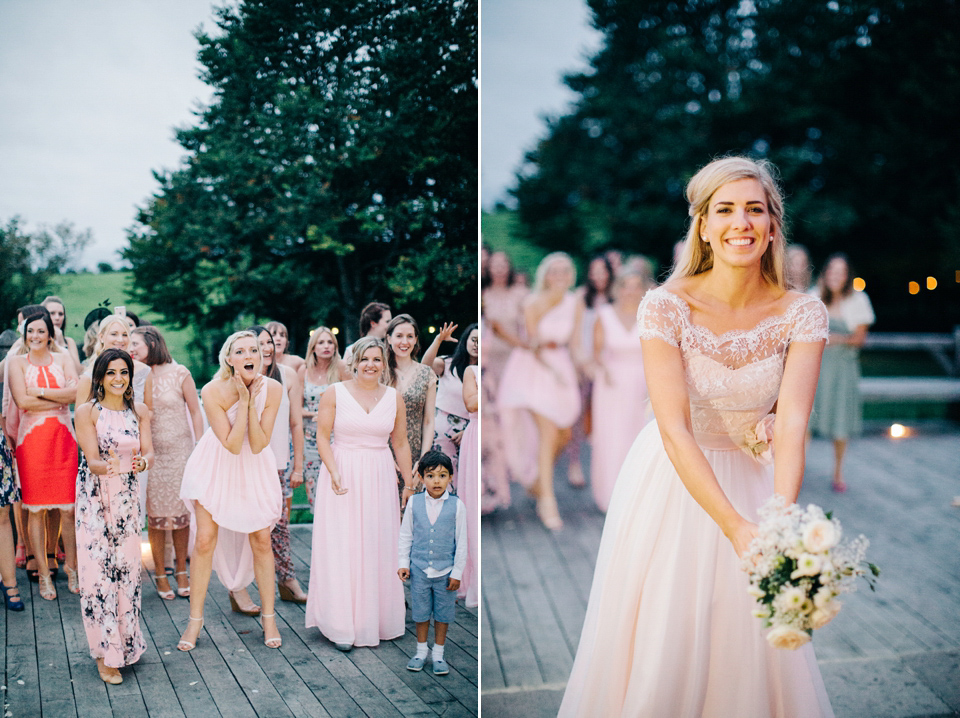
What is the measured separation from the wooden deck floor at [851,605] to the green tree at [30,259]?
2.06 m

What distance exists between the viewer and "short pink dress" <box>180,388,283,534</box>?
2484 millimetres

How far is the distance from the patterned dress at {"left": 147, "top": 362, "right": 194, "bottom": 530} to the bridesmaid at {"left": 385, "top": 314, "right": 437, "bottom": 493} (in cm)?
70

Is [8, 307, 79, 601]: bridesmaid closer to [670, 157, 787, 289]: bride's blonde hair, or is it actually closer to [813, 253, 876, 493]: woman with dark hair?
[670, 157, 787, 289]: bride's blonde hair

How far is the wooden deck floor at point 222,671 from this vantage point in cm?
231

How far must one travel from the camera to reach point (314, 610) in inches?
104

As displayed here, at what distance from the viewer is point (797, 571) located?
149cm

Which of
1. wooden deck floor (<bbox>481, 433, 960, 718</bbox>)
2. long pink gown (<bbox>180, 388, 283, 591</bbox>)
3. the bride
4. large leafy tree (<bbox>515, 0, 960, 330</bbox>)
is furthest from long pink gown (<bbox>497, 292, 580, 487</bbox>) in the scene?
large leafy tree (<bbox>515, 0, 960, 330</bbox>)

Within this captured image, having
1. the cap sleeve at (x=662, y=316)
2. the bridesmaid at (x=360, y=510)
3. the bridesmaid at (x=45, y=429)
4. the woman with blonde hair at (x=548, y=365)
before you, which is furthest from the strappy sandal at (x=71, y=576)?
the woman with blonde hair at (x=548, y=365)

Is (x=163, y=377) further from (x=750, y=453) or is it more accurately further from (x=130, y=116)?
(x=750, y=453)

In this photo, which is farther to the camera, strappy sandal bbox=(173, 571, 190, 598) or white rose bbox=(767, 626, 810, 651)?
strappy sandal bbox=(173, 571, 190, 598)

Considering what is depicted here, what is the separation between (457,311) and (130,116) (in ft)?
4.24

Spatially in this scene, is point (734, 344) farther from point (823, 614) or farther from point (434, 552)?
point (434, 552)

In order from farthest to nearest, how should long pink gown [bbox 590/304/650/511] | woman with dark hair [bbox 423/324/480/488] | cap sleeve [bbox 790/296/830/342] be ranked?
long pink gown [bbox 590/304/650/511], woman with dark hair [bbox 423/324/480/488], cap sleeve [bbox 790/296/830/342]

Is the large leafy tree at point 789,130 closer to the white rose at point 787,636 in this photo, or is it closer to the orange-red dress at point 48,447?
the orange-red dress at point 48,447
